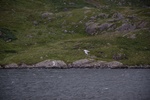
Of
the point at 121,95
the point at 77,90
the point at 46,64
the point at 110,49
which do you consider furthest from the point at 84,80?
the point at 110,49

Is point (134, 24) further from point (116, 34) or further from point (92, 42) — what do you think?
point (92, 42)

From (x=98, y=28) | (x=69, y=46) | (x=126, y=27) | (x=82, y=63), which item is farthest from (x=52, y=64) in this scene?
(x=126, y=27)

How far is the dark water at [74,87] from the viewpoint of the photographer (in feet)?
239

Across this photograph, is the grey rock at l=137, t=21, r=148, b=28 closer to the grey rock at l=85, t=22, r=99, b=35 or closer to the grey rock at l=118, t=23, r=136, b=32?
the grey rock at l=118, t=23, r=136, b=32

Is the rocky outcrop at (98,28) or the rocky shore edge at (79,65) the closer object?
the rocky shore edge at (79,65)

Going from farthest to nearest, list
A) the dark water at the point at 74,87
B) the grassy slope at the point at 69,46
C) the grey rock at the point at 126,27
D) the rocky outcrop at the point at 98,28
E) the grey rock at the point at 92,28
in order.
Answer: the grey rock at the point at 92,28, the rocky outcrop at the point at 98,28, the grey rock at the point at 126,27, the grassy slope at the point at 69,46, the dark water at the point at 74,87

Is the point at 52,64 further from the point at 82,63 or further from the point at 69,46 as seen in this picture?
the point at 69,46

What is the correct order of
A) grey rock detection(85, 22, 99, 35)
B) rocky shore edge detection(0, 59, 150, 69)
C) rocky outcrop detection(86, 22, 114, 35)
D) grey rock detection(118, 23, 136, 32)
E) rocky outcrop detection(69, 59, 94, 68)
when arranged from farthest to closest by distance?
grey rock detection(85, 22, 99, 35) → rocky outcrop detection(86, 22, 114, 35) → grey rock detection(118, 23, 136, 32) → rocky outcrop detection(69, 59, 94, 68) → rocky shore edge detection(0, 59, 150, 69)

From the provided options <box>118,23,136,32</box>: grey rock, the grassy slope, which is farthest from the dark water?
<box>118,23,136,32</box>: grey rock

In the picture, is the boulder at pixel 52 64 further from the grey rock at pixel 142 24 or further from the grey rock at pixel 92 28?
the grey rock at pixel 142 24

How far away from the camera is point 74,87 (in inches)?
3455

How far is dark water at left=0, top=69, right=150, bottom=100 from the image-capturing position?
239ft

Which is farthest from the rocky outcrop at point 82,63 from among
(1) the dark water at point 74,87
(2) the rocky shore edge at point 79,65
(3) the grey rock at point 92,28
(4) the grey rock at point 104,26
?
(4) the grey rock at point 104,26

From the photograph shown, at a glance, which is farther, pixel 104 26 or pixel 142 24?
pixel 104 26
